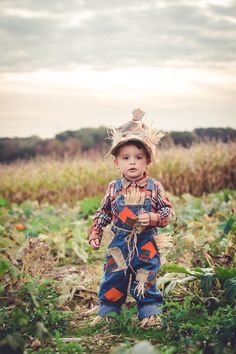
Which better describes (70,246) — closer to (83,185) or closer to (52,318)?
(52,318)

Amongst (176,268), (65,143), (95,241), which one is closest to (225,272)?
(176,268)

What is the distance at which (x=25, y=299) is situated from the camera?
3.60 meters

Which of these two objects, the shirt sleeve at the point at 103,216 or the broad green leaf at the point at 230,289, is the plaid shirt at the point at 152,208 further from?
the broad green leaf at the point at 230,289

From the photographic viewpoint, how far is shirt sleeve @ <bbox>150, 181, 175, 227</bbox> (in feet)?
12.8

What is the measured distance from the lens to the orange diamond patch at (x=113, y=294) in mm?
4098

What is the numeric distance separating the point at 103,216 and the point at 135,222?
12.4 inches

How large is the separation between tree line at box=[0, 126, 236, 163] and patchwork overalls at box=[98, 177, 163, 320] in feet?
40.8

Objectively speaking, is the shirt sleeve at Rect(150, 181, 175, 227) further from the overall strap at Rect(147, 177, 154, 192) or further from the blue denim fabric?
the blue denim fabric

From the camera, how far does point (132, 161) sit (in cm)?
397

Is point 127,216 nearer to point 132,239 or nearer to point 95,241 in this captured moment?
point 132,239

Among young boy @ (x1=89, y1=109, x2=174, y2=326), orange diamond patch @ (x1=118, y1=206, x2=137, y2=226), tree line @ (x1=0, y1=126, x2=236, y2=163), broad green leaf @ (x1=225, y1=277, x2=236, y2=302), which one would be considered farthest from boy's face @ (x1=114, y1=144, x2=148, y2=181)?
tree line @ (x1=0, y1=126, x2=236, y2=163)

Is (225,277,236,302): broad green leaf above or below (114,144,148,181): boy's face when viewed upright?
below

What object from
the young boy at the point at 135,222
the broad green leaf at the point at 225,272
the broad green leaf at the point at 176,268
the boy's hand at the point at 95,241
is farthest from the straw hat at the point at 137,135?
the broad green leaf at the point at 225,272

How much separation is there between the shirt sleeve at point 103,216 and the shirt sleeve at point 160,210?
0.31 m
